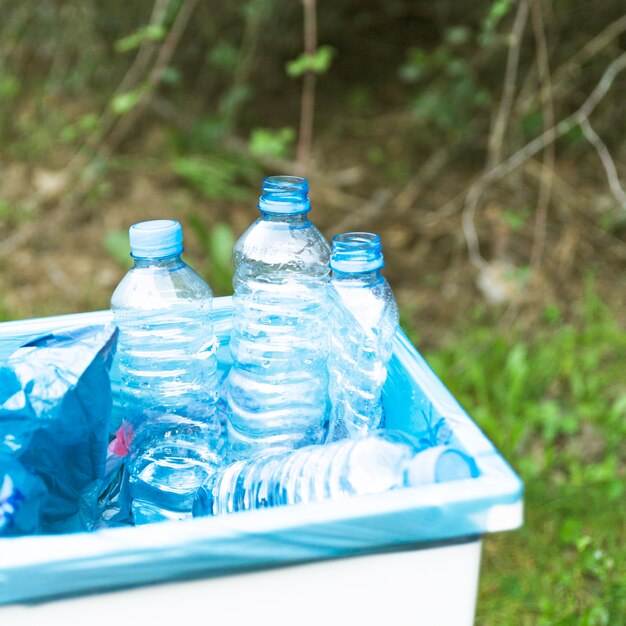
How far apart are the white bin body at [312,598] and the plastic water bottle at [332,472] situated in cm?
8

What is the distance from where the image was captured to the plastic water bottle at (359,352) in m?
1.04

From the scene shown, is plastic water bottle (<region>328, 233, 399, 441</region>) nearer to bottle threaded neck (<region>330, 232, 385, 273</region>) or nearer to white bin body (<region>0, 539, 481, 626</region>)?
bottle threaded neck (<region>330, 232, 385, 273</region>)

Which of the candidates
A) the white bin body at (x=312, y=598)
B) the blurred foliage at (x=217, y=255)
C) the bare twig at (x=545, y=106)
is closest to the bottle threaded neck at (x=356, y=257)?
the white bin body at (x=312, y=598)

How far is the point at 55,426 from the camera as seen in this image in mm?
872

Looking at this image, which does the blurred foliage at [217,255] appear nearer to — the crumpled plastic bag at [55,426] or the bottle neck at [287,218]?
the bottle neck at [287,218]

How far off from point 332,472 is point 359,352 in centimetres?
24

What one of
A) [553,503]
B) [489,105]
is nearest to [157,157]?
[489,105]

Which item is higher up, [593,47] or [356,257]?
[593,47]

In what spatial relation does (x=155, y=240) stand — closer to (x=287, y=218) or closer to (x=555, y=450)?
(x=287, y=218)

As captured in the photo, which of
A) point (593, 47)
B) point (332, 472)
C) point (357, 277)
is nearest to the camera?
point (332, 472)

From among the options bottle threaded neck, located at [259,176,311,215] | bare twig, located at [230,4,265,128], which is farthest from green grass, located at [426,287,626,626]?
bare twig, located at [230,4,265,128]

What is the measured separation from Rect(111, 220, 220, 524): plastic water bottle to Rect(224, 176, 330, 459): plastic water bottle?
0.14ft

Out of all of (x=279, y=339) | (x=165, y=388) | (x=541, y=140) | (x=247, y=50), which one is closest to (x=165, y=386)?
(x=165, y=388)

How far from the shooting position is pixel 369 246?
3.27 feet
